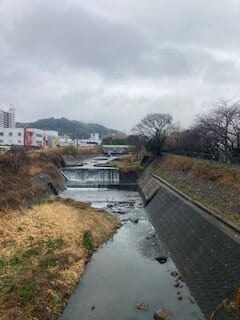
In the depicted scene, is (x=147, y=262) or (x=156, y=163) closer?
(x=147, y=262)

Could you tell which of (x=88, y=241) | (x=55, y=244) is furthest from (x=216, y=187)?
(x=55, y=244)

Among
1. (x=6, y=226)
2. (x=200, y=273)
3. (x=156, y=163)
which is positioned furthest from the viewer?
(x=156, y=163)

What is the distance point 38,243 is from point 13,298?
6256 mm

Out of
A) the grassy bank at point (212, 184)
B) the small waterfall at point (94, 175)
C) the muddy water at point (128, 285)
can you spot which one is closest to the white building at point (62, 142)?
the small waterfall at point (94, 175)

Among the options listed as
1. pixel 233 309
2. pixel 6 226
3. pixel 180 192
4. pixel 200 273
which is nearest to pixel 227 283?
pixel 233 309

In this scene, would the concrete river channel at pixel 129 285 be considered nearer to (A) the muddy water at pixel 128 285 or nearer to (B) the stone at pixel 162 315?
(A) the muddy water at pixel 128 285

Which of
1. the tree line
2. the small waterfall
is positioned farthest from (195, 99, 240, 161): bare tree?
the small waterfall

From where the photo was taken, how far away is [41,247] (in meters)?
18.4

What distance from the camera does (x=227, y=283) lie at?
12602 mm

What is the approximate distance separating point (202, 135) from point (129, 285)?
3557 cm

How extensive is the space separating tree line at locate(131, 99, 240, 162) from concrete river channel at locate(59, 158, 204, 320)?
11.0m

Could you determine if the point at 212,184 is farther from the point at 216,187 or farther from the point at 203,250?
the point at 203,250

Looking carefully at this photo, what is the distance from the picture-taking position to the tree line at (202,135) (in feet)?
135

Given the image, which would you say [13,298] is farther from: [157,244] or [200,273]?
[157,244]
